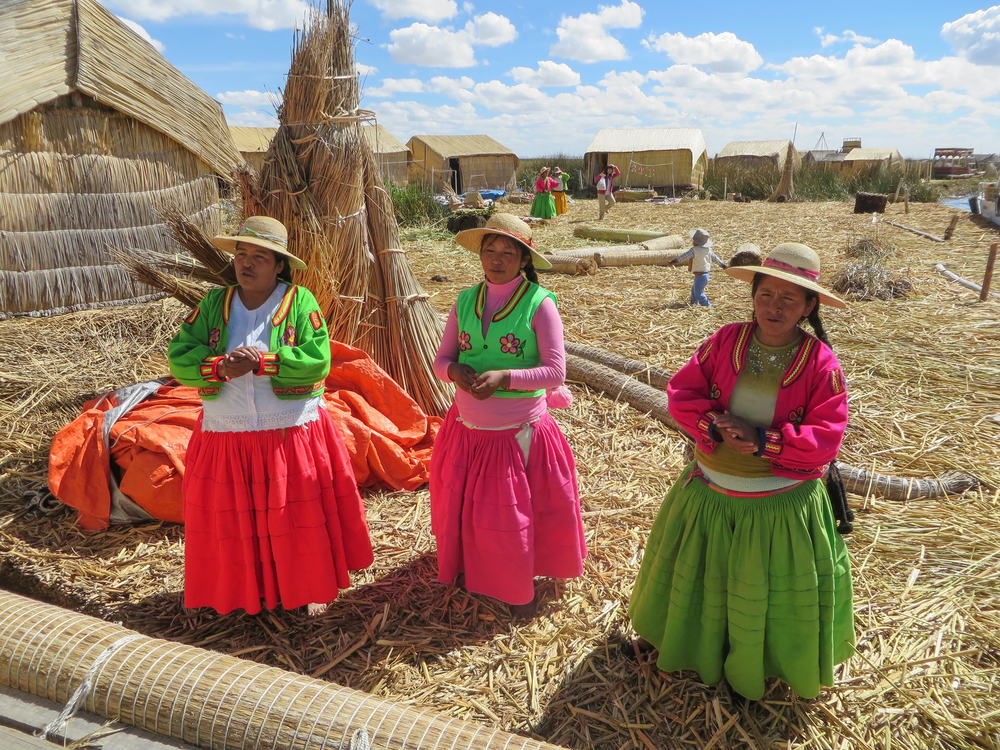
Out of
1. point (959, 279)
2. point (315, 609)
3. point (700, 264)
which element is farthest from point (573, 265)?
point (315, 609)

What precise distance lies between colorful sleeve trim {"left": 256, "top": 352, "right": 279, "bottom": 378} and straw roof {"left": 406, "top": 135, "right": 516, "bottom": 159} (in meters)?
21.7

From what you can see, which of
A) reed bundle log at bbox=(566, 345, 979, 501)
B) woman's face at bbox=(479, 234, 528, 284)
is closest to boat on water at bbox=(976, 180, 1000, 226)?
reed bundle log at bbox=(566, 345, 979, 501)

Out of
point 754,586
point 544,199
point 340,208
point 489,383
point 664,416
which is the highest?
point 544,199

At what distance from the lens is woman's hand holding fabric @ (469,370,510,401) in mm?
2398

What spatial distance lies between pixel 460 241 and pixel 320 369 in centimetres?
80

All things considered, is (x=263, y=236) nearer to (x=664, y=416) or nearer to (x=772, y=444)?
(x=772, y=444)

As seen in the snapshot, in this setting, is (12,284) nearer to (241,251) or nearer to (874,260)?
(241,251)

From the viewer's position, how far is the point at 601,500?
3.72 metres

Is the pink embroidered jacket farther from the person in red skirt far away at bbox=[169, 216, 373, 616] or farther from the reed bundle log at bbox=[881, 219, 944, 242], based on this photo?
the reed bundle log at bbox=[881, 219, 944, 242]

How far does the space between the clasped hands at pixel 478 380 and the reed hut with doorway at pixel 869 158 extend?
27023 mm

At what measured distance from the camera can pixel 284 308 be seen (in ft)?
8.22

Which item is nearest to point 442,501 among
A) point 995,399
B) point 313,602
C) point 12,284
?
point 313,602

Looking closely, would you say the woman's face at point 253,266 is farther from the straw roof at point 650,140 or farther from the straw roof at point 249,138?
the straw roof at point 650,140

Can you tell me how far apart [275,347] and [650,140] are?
2644 cm
